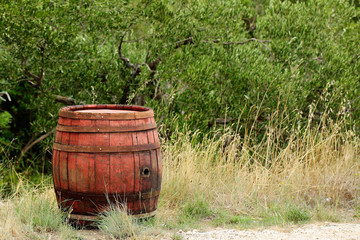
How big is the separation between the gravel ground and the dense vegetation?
2.97 m

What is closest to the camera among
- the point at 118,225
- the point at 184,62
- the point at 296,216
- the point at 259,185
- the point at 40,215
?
the point at 118,225

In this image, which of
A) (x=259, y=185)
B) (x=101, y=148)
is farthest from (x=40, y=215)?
(x=259, y=185)

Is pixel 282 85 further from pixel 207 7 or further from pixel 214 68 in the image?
pixel 207 7

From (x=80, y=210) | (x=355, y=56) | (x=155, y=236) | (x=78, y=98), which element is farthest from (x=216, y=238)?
(x=355, y=56)

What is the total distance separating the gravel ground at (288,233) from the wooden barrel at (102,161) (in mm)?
644

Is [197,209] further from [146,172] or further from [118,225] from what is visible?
[118,225]

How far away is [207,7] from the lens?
8.21 metres

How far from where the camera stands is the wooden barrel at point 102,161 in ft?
14.1

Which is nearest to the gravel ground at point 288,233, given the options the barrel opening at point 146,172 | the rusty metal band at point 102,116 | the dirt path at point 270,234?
the dirt path at point 270,234

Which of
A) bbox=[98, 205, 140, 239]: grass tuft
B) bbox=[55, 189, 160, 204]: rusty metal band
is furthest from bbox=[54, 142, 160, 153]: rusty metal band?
bbox=[98, 205, 140, 239]: grass tuft

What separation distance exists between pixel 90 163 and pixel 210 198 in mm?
Answer: 1768

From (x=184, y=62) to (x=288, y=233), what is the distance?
4.31 m

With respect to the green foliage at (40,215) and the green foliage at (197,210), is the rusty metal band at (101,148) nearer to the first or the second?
the green foliage at (40,215)

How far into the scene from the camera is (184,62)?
27.0ft
